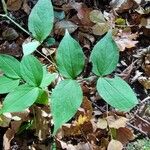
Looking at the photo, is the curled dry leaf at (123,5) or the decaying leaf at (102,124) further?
the curled dry leaf at (123,5)

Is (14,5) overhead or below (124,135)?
overhead

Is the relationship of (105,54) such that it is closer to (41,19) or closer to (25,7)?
(41,19)

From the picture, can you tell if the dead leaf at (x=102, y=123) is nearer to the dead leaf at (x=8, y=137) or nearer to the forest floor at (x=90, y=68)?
the forest floor at (x=90, y=68)

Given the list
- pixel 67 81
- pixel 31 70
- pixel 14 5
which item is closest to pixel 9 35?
pixel 14 5

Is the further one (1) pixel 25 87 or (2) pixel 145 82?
(2) pixel 145 82

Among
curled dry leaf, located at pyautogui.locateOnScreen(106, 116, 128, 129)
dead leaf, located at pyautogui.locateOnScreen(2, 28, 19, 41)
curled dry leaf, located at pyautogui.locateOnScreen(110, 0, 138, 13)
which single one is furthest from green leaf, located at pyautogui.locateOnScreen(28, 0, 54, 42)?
curled dry leaf, located at pyautogui.locateOnScreen(110, 0, 138, 13)

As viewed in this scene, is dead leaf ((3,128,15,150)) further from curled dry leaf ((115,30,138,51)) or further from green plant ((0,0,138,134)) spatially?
curled dry leaf ((115,30,138,51))

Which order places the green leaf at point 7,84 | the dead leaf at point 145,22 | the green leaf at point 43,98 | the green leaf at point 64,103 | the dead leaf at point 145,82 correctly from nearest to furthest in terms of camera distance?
the green leaf at point 64,103
the green leaf at point 7,84
the green leaf at point 43,98
the dead leaf at point 145,82
the dead leaf at point 145,22

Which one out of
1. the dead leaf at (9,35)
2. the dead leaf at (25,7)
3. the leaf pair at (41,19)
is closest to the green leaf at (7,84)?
the leaf pair at (41,19)
